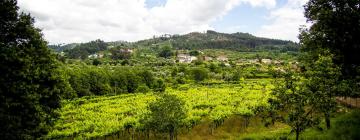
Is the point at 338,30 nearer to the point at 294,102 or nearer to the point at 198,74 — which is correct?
the point at 294,102

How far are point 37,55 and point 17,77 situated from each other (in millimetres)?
3602

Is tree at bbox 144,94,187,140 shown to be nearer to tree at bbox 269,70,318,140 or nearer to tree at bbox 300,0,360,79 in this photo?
tree at bbox 300,0,360,79

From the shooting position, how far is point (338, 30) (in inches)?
968

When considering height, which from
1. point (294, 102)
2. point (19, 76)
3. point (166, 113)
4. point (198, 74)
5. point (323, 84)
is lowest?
point (166, 113)

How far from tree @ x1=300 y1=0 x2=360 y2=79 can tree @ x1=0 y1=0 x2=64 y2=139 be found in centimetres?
1937

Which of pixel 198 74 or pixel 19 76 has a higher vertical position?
pixel 19 76

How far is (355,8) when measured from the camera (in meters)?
24.1

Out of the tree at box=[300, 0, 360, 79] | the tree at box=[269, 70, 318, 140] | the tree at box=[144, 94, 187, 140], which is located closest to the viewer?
the tree at box=[269, 70, 318, 140]

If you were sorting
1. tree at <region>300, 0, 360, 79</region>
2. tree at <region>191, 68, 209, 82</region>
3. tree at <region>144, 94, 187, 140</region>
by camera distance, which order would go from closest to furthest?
tree at <region>300, 0, 360, 79</region> → tree at <region>144, 94, 187, 140</region> → tree at <region>191, 68, 209, 82</region>

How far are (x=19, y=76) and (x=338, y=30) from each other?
22.6 m

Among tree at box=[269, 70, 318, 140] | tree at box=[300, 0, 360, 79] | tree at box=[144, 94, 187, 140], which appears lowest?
tree at box=[144, 94, 187, 140]

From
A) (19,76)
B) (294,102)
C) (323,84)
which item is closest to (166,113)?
(19,76)

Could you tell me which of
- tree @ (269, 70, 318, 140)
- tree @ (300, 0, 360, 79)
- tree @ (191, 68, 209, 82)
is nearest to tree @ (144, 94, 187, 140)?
tree @ (300, 0, 360, 79)

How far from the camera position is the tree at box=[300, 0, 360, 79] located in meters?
24.0
